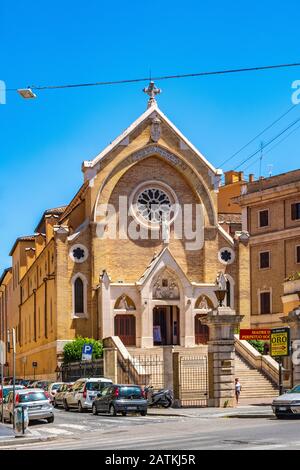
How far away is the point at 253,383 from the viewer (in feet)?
159

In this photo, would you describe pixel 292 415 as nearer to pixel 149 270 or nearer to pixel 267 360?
pixel 267 360

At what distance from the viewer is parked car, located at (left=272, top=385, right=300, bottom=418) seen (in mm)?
29328

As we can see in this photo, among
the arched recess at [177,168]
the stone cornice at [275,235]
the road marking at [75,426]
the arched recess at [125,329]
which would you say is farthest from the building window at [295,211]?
the road marking at [75,426]

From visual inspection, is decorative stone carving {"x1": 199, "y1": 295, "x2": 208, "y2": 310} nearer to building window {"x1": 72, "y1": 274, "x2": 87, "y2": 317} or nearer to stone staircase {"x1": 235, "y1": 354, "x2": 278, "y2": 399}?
building window {"x1": 72, "y1": 274, "x2": 87, "y2": 317}

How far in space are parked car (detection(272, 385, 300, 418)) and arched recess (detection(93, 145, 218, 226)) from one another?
35380 mm

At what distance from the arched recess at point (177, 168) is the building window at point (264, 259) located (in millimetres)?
5031

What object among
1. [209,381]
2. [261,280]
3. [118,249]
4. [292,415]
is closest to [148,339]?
[118,249]

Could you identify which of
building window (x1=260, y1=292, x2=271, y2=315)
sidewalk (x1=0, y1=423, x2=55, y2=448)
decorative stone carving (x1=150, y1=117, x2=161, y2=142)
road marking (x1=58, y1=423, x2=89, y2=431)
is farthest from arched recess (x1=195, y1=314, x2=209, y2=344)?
sidewalk (x1=0, y1=423, x2=55, y2=448)

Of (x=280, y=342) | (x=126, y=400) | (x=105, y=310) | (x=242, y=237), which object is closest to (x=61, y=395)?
(x=126, y=400)

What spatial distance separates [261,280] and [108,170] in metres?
14.2

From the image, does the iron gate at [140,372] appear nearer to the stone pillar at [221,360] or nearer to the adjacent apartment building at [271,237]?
the stone pillar at [221,360]

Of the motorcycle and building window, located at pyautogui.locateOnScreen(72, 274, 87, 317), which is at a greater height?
building window, located at pyautogui.locateOnScreen(72, 274, 87, 317)

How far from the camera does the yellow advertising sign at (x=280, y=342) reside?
119 ft

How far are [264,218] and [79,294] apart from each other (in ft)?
50.6
